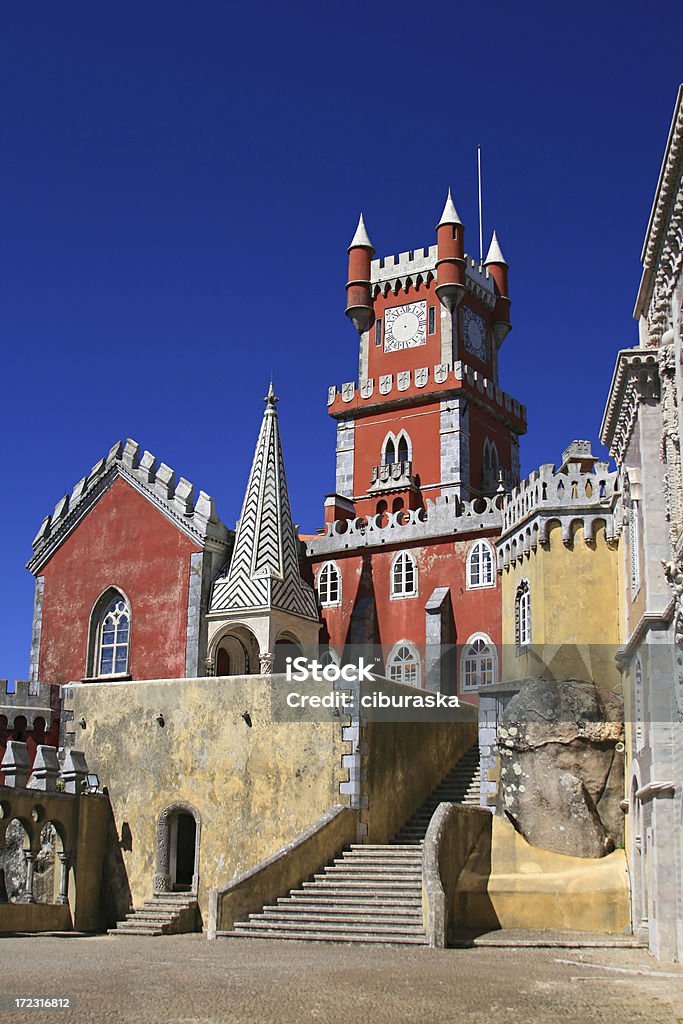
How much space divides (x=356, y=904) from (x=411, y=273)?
3008 cm

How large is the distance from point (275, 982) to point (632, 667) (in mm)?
10108

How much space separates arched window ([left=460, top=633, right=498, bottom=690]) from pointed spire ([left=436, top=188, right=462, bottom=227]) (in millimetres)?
19246

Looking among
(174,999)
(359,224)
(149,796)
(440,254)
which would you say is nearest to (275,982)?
(174,999)

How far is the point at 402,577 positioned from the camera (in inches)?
1318

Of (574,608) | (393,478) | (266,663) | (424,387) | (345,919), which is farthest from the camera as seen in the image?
(424,387)

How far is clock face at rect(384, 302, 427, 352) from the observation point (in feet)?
144

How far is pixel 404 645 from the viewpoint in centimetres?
3288

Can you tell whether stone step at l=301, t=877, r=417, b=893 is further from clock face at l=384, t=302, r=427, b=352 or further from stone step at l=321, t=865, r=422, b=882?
clock face at l=384, t=302, r=427, b=352

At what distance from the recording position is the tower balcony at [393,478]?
3903cm

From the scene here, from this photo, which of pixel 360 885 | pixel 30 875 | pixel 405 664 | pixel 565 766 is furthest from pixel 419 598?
pixel 30 875

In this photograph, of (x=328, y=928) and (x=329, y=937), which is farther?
(x=328, y=928)

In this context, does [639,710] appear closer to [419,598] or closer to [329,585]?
[419,598]

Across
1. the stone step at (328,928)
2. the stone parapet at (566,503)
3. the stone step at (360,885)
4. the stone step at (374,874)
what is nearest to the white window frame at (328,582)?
the stone parapet at (566,503)

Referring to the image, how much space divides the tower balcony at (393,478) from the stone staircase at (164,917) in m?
18.6
